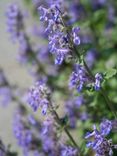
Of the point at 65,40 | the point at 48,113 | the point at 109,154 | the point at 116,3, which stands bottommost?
the point at 109,154

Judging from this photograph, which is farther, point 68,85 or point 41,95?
point 68,85

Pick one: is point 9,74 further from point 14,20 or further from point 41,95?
point 41,95

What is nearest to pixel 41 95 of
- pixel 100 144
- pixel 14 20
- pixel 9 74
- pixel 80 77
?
pixel 80 77

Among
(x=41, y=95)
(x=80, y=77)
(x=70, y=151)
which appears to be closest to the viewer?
(x=80, y=77)

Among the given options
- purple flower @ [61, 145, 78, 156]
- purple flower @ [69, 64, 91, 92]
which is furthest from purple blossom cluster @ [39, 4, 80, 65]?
purple flower @ [61, 145, 78, 156]

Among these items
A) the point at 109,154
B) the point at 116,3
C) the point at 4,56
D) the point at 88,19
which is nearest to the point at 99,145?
the point at 109,154

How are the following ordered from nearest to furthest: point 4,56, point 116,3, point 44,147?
1. point 44,147
2. point 116,3
3. point 4,56

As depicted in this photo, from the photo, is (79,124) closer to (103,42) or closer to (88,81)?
(103,42)
